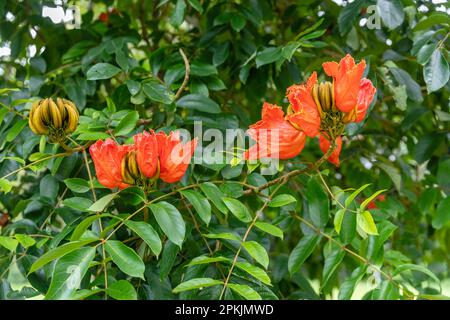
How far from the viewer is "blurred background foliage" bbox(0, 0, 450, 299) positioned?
109cm

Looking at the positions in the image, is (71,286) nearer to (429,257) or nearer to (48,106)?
(48,106)

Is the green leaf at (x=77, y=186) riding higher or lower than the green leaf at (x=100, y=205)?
lower

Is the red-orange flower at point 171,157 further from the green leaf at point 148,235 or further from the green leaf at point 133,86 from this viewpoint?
the green leaf at point 133,86

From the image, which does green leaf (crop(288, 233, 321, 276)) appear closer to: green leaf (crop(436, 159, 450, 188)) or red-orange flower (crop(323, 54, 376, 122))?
red-orange flower (crop(323, 54, 376, 122))

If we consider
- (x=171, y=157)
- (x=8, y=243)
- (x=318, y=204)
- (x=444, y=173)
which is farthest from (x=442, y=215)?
(x=8, y=243)

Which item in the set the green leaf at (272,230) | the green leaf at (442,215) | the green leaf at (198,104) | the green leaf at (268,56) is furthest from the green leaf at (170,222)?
the green leaf at (442,215)

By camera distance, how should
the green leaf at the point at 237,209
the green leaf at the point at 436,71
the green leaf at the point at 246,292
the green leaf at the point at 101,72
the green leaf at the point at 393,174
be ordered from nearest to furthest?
1. the green leaf at the point at 246,292
2. the green leaf at the point at 237,209
3. the green leaf at the point at 436,71
4. the green leaf at the point at 101,72
5. the green leaf at the point at 393,174

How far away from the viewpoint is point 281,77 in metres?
1.50

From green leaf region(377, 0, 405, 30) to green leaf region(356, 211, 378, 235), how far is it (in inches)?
19.8

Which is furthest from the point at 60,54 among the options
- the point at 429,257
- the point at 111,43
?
the point at 429,257

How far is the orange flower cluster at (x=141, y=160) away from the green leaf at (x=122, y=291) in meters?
0.18

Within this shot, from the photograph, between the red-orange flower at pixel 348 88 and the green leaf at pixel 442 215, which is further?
the green leaf at pixel 442 215

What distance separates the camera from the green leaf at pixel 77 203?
3.42 ft
